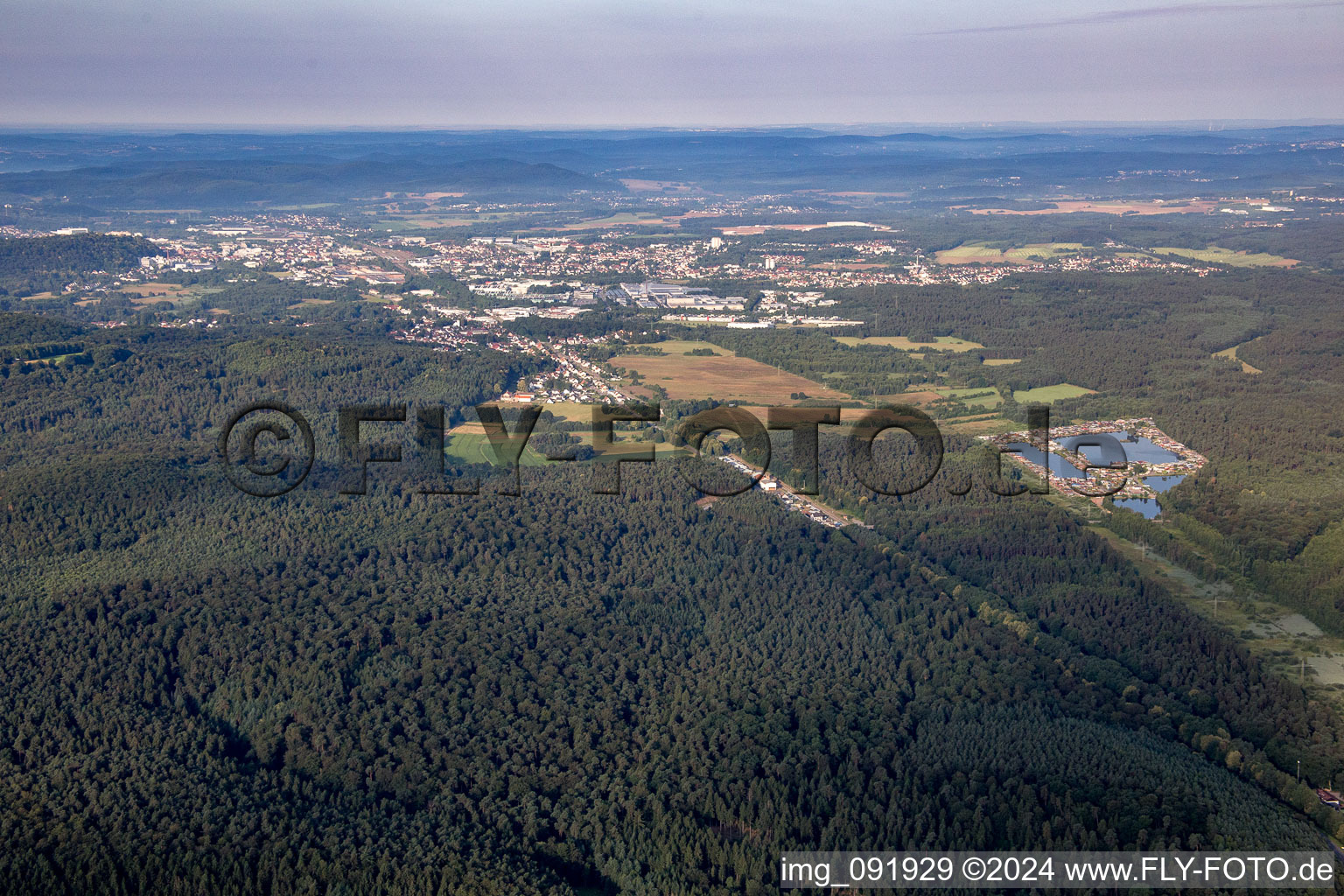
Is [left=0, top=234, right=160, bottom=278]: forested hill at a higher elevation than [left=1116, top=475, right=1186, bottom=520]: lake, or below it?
higher

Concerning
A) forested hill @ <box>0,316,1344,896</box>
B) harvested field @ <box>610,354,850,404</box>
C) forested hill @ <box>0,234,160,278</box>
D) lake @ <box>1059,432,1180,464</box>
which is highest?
forested hill @ <box>0,234,160,278</box>

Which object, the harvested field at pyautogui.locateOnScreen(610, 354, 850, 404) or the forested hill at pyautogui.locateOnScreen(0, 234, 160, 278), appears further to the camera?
the forested hill at pyautogui.locateOnScreen(0, 234, 160, 278)

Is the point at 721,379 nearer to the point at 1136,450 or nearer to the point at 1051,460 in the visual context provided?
the point at 1051,460

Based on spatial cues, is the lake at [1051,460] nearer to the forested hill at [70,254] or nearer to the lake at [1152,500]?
the lake at [1152,500]

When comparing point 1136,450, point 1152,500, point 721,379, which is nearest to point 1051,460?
point 1136,450

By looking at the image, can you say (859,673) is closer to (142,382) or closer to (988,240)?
(142,382)

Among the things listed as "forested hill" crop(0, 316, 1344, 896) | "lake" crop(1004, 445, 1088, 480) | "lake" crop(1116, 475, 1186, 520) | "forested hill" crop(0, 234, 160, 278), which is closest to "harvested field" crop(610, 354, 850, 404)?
"lake" crop(1004, 445, 1088, 480)

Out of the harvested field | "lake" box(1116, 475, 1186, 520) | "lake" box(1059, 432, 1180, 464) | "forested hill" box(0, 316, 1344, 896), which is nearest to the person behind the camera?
"forested hill" box(0, 316, 1344, 896)

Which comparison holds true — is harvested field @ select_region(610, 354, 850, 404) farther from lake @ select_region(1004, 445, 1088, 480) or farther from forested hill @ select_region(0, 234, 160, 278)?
forested hill @ select_region(0, 234, 160, 278)

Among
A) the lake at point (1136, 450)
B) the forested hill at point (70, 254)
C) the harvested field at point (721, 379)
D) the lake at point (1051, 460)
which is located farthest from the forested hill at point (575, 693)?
the forested hill at point (70, 254)
